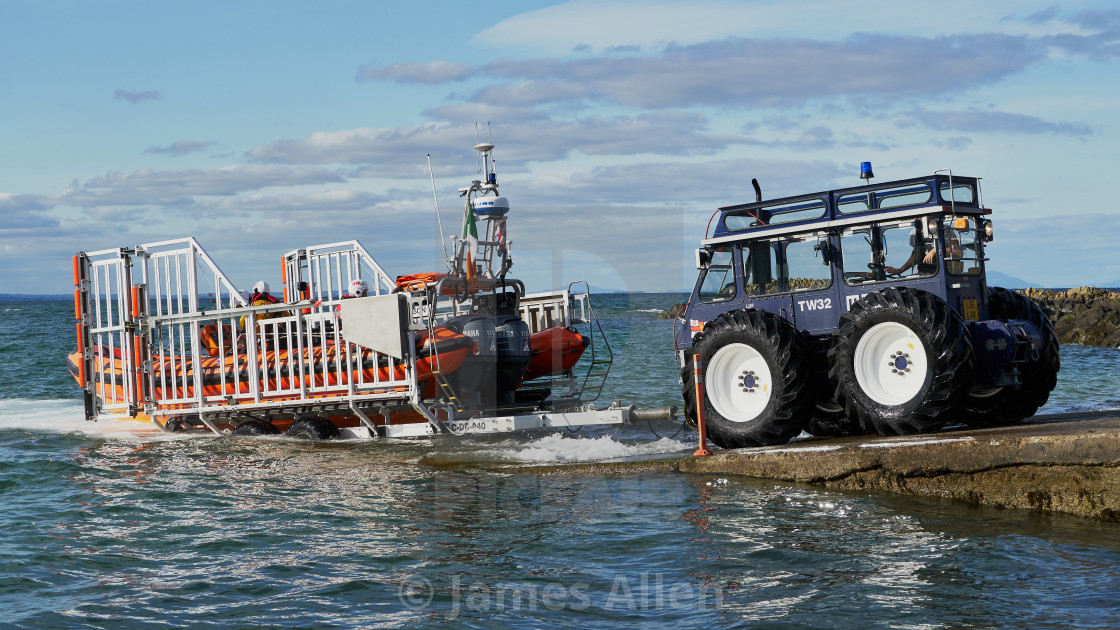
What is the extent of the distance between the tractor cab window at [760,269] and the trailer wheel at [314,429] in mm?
6371

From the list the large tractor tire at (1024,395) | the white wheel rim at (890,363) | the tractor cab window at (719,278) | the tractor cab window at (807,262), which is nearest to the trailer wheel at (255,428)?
the tractor cab window at (719,278)

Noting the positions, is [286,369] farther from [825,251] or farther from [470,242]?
[825,251]

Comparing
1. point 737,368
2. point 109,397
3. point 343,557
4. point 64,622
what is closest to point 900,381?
point 737,368

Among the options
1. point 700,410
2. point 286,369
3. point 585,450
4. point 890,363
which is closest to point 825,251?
point 890,363

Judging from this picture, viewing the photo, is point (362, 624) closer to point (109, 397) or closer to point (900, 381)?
point (900, 381)

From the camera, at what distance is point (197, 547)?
8.72 meters

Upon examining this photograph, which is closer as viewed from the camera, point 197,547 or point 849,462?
point 197,547

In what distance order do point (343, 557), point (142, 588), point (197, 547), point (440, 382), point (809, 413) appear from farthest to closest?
point (440, 382) → point (809, 413) → point (197, 547) → point (343, 557) → point (142, 588)

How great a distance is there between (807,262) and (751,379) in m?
1.46

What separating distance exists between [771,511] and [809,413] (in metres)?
2.10

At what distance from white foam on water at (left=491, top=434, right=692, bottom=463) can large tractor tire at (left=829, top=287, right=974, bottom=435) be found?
96.5 inches

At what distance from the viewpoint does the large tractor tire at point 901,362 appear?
373 inches

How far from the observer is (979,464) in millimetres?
8672

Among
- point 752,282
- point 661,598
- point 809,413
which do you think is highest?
point 752,282
